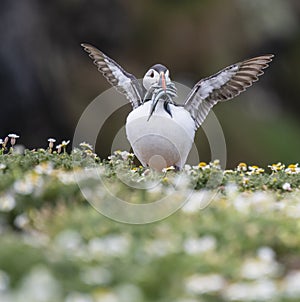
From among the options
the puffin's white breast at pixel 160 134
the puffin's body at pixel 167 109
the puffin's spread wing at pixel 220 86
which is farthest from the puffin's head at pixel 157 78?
the puffin's spread wing at pixel 220 86

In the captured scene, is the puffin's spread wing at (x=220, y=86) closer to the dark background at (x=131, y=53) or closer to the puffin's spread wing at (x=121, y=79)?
the puffin's spread wing at (x=121, y=79)

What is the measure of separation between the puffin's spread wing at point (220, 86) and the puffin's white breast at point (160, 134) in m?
0.48

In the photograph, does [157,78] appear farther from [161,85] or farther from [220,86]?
[220,86]

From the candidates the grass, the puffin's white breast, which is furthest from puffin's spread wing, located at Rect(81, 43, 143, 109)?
the grass

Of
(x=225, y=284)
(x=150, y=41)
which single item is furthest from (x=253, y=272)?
(x=150, y=41)

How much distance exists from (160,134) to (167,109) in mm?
258

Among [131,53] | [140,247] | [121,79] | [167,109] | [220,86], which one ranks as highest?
[131,53]

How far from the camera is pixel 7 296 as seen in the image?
14.6 feet

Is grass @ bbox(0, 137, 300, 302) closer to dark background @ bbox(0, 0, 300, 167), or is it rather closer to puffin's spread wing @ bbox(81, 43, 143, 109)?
puffin's spread wing @ bbox(81, 43, 143, 109)

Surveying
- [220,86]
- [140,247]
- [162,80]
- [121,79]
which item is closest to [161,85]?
[162,80]

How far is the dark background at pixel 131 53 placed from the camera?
20.7 m

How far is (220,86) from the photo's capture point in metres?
9.77

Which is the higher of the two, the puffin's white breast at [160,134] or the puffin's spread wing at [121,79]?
the puffin's spread wing at [121,79]

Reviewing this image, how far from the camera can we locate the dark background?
20656 mm
